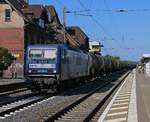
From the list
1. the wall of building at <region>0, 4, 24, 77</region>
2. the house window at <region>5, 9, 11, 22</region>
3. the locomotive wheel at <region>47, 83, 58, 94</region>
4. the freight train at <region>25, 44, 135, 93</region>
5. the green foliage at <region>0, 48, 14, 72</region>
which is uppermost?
the house window at <region>5, 9, 11, 22</region>

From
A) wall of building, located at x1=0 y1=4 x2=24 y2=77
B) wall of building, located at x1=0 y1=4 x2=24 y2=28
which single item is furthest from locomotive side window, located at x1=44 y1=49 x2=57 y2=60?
wall of building, located at x1=0 y1=4 x2=24 y2=28

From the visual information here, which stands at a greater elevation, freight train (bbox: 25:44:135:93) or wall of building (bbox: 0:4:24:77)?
wall of building (bbox: 0:4:24:77)

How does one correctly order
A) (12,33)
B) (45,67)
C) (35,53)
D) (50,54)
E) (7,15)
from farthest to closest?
(7,15)
(12,33)
(35,53)
(50,54)
(45,67)

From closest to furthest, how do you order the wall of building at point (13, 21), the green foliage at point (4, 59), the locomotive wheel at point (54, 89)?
1. the locomotive wheel at point (54, 89)
2. the green foliage at point (4, 59)
3. the wall of building at point (13, 21)

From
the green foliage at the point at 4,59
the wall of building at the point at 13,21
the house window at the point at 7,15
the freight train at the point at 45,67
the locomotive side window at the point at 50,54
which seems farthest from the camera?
the house window at the point at 7,15

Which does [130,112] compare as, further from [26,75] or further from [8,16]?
[8,16]

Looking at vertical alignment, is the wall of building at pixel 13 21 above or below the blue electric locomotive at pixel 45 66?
above

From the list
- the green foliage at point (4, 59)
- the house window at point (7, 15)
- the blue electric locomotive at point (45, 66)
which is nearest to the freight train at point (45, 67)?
the blue electric locomotive at point (45, 66)

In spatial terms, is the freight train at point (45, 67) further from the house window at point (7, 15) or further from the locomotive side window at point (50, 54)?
the house window at point (7, 15)

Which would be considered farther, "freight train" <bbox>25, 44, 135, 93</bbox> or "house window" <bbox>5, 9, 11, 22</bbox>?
"house window" <bbox>5, 9, 11, 22</bbox>

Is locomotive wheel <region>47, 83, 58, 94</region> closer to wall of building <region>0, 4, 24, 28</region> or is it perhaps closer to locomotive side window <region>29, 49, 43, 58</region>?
locomotive side window <region>29, 49, 43, 58</region>

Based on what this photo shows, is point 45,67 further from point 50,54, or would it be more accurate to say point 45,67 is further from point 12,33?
point 12,33

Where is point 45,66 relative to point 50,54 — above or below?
below

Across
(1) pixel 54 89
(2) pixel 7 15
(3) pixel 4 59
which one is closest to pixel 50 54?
(1) pixel 54 89
